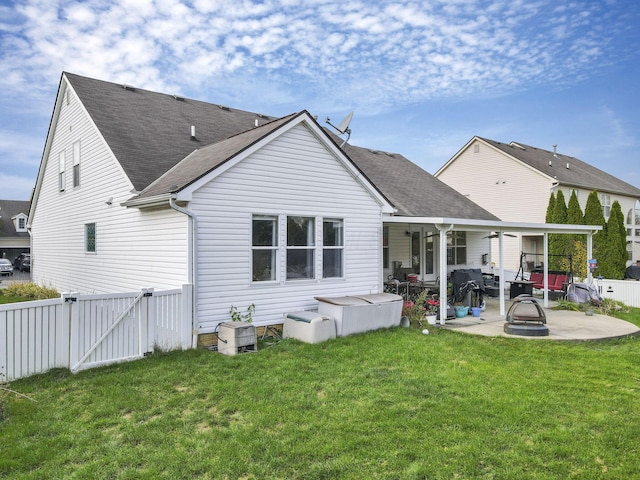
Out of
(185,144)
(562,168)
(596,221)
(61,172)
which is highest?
(562,168)

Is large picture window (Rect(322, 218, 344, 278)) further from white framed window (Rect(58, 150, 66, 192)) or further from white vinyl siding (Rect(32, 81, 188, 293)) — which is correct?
white framed window (Rect(58, 150, 66, 192))

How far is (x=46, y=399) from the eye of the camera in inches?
221

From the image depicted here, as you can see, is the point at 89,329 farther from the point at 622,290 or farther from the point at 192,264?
the point at 622,290

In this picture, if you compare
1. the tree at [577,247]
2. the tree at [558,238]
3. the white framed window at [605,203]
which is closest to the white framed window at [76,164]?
the tree at [577,247]

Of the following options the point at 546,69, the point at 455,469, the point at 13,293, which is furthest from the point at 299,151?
the point at 13,293

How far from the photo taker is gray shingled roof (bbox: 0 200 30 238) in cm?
4547

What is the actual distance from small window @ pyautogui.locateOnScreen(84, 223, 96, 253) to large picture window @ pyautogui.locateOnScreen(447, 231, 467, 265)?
1140cm

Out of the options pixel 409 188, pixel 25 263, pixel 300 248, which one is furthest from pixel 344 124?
pixel 25 263

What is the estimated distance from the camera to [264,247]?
9219 mm

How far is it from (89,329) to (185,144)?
653 centimetres

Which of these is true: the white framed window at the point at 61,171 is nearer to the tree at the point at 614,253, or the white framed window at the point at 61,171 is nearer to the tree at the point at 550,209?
the tree at the point at 550,209

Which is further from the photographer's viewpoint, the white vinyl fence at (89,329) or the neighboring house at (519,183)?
the neighboring house at (519,183)

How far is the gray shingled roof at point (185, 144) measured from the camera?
31.9ft

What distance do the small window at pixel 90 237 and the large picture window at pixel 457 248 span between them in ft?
37.4
